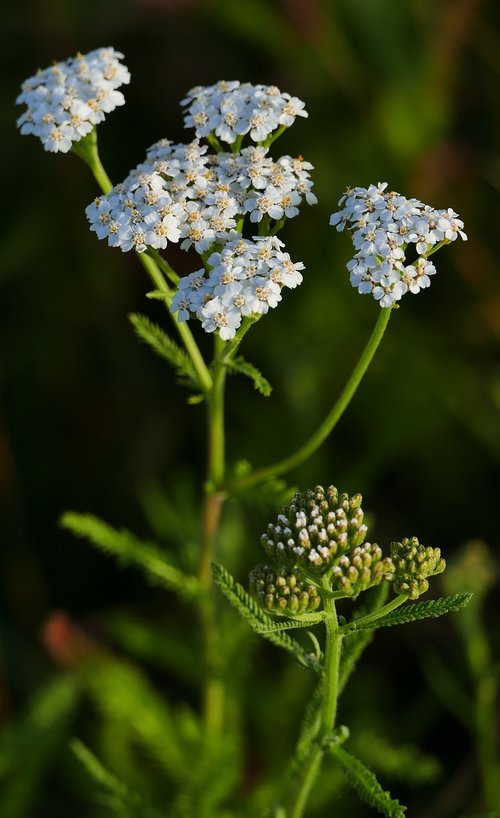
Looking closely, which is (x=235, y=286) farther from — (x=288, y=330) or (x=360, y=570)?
(x=288, y=330)

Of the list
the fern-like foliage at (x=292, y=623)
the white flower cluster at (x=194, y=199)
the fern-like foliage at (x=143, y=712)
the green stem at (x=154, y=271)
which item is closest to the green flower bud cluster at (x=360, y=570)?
the fern-like foliage at (x=292, y=623)

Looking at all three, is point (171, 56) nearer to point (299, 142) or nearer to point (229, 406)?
point (299, 142)

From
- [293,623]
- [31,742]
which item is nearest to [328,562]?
[293,623]

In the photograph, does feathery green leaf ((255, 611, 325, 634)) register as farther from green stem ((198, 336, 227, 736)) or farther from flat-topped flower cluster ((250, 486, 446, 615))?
green stem ((198, 336, 227, 736))

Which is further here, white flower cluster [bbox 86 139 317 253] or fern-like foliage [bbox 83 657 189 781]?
fern-like foliage [bbox 83 657 189 781]

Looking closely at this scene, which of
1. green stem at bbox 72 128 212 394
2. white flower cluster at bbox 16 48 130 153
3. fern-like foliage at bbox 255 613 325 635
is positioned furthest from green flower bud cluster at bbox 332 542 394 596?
white flower cluster at bbox 16 48 130 153

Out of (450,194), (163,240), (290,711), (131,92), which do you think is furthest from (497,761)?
(131,92)
